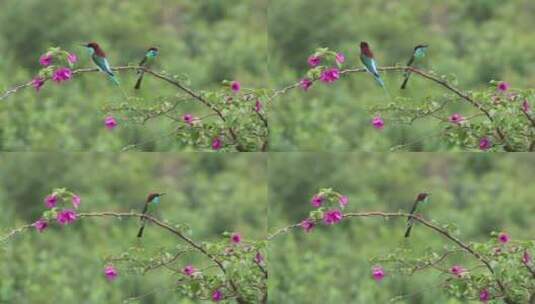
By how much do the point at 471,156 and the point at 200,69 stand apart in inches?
43.3

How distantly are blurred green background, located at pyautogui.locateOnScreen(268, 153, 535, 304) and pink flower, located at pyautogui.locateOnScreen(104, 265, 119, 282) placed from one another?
604mm

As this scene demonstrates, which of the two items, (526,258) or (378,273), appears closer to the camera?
(526,258)

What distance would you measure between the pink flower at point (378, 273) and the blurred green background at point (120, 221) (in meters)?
0.46

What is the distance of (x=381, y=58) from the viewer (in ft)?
16.0

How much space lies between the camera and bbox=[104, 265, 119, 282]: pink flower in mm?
4844

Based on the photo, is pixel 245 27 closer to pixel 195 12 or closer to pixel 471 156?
pixel 195 12

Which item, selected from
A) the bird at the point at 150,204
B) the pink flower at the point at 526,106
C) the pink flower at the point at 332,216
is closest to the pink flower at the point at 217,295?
the bird at the point at 150,204

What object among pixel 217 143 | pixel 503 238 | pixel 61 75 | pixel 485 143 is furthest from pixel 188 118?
pixel 503 238

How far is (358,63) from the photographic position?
16.0 ft

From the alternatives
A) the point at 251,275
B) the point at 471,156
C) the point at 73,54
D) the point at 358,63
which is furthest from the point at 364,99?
the point at 73,54

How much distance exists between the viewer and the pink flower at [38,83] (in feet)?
15.8

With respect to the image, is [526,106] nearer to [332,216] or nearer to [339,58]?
[339,58]

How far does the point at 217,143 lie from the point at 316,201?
1.45 feet

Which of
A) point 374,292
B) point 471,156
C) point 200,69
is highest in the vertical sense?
point 200,69
